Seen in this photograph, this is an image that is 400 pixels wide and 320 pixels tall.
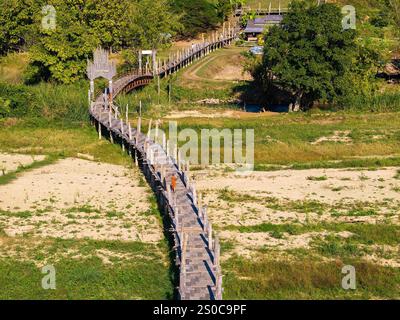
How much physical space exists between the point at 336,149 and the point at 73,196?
829 inches

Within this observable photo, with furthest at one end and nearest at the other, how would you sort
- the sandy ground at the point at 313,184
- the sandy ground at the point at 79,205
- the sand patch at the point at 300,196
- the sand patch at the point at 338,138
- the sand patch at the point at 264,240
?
the sand patch at the point at 338,138
the sandy ground at the point at 313,184
the sand patch at the point at 300,196
the sandy ground at the point at 79,205
the sand patch at the point at 264,240

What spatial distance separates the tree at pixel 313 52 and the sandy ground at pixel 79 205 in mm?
24788

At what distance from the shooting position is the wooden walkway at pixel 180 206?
2375 cm

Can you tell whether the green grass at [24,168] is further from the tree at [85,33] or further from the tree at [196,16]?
the tree at [196,16]

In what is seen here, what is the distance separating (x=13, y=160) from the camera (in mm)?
47062

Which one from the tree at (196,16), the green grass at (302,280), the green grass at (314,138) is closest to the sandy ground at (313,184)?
the green grass at (314,138)

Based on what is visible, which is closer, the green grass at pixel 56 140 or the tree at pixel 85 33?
the green grass at pixel 56 140

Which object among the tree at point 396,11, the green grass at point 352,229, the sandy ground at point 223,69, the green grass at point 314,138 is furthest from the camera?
the tree at point 396,11

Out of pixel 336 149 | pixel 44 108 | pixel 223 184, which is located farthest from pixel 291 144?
pixel 44 108

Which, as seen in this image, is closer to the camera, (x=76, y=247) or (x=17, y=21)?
(x=76, y=247)

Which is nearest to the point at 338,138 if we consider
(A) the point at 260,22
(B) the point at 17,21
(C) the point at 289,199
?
(C) the point at 289,199

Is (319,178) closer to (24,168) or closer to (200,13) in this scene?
(24,168)

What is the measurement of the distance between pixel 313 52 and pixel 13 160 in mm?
30889

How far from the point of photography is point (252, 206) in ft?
118
